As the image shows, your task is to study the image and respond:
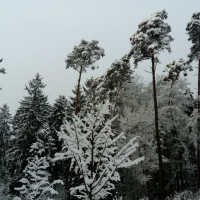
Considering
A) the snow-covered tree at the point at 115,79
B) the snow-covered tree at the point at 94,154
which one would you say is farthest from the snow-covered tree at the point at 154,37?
the snow-covered tree at the point at 94,154

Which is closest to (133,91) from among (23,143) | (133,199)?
(133,199)

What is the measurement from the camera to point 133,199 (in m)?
16.9

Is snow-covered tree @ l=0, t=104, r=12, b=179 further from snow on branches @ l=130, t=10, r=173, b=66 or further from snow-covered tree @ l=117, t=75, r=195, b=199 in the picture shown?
snow on branches @ l=130, t=10, r=173, b=66

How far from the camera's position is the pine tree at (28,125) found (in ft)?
72.0

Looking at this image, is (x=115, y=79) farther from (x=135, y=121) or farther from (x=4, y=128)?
(x=4, y=128)

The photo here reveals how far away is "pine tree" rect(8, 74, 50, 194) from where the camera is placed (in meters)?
21.9

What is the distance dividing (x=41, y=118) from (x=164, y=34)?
14.7m

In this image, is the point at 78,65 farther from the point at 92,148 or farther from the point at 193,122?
the point at 92,148

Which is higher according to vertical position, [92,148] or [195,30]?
[195,30]

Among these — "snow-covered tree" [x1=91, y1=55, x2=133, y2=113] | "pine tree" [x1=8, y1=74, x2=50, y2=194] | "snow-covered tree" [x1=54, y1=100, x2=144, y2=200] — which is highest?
"snow-covered tree" [x1=91, y1=55, x2=133, y2=113]

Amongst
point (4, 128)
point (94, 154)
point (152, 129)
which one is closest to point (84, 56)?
point (152, 129)

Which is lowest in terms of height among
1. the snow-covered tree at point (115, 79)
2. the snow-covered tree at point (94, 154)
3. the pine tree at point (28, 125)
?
the snow-covered tree at point (94, 154)

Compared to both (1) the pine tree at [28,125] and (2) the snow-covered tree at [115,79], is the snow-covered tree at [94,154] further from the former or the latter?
(1) the pine tree at [28,125]

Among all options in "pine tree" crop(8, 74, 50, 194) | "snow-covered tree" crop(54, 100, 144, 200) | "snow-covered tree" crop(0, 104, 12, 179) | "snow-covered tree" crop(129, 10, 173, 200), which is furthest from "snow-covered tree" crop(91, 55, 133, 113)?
"snow-covered tree" crop(0, 104, 12, 179)
